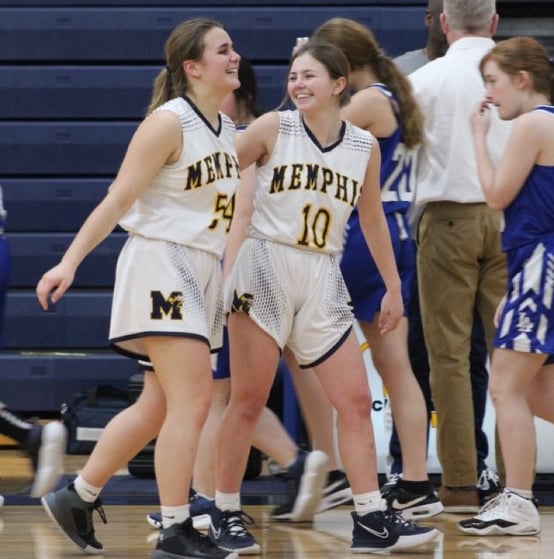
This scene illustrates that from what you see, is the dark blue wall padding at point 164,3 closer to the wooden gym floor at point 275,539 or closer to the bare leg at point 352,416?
the wooden gym floor at point 275,539

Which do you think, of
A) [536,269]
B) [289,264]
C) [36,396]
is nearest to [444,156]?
[536,269]

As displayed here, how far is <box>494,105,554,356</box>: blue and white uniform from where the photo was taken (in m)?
4.12

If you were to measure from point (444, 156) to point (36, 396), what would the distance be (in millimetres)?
2631

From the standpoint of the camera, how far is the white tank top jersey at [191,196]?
3633 mm

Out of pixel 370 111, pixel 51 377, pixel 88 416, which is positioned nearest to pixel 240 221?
pixel 370 111

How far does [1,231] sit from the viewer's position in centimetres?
463

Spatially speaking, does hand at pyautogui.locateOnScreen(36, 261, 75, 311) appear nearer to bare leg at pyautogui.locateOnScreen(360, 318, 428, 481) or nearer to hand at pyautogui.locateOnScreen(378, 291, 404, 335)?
hand at pyautogui.locateOnScreen(378, 291, 404, 335)

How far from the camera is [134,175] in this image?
3.56m

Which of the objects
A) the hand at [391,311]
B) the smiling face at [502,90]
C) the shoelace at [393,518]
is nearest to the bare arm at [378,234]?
the hand at [391,311]

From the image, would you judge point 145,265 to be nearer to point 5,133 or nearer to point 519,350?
point 519,350

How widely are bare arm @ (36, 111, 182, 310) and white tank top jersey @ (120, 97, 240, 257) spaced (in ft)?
0.14

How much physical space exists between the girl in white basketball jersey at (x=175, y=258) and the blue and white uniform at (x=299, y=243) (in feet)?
0.60

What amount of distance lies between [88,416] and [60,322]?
1.03 metres

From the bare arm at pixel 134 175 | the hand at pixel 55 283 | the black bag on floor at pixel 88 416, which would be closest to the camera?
the hand at pixel 55 283
